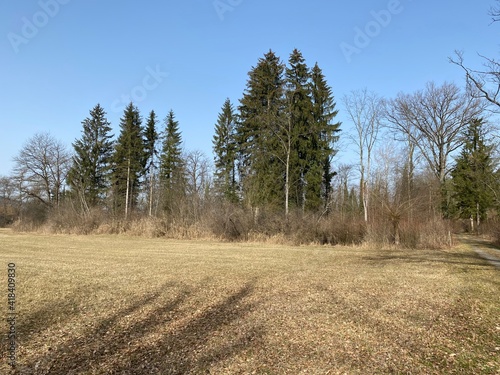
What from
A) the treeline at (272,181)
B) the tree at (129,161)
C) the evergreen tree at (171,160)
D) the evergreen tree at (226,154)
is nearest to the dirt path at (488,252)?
the treeline at (272,181)

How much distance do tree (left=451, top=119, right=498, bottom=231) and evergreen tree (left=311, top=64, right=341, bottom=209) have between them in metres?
12.9

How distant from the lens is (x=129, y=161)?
3850 cm

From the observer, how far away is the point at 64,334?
4.63 meters

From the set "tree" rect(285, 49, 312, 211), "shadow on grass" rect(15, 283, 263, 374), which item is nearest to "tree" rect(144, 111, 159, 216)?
"tree" rect(285, 49, 312, 211)

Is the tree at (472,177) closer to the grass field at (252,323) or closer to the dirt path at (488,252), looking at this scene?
the dirt path at (488,252)

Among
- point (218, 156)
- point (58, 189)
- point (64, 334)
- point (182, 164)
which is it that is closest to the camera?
point (64, 334)

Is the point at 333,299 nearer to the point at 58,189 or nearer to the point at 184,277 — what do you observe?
the point at 184,277

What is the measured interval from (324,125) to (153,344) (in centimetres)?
2774

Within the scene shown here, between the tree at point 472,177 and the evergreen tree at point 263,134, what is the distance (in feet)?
59.4

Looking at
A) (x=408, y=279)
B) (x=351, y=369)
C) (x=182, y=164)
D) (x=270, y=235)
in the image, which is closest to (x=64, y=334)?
(x=351, y=369)

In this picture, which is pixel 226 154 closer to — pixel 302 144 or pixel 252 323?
pixel 302 144

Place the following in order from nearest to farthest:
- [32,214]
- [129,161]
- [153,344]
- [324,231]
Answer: [153,344]
[324,231]
[129,161]
[32,214]

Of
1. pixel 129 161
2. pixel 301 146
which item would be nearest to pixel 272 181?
pixel 301 146

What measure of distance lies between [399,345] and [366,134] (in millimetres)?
24410
